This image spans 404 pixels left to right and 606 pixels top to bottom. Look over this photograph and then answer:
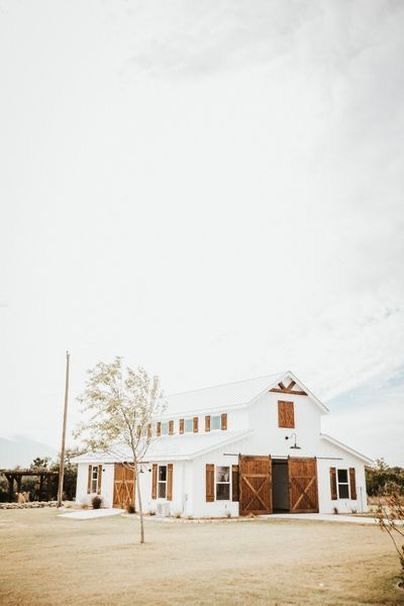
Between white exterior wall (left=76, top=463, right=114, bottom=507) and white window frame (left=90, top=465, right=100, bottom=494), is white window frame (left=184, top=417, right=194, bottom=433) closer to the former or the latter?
white exterior wall (left=76, top=463, right=114, bottom=507)

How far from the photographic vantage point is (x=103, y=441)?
17516 millimetres

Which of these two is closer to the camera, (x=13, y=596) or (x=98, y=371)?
(x=13, y=596)

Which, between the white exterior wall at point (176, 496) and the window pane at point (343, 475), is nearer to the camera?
the white exterior wall at point (176, 496)

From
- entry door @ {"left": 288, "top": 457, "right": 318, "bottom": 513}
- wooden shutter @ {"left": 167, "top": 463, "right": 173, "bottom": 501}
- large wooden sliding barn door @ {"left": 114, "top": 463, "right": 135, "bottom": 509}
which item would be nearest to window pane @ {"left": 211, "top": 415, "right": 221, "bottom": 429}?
entry door @ {"left": 288, "top": 457, "right": 318, "bottom": 513}

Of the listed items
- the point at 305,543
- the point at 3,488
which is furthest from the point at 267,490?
the point at 3,488

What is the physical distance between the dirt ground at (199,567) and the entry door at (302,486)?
9.66 meters

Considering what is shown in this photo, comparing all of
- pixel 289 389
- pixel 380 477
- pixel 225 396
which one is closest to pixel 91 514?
pixel 225 396

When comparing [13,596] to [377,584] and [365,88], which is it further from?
[365,88]

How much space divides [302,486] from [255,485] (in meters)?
3.42

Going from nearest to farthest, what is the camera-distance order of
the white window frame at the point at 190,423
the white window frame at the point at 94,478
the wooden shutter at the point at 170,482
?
the wooden shutter at the point at 170,482, the white window frame at the point at 190,423, the white window frame at the point at 94,478

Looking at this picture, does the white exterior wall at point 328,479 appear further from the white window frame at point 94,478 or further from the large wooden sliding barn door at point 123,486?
the white window frame at point 94,478

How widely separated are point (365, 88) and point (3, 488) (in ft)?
128

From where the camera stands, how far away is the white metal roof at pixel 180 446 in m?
26.3

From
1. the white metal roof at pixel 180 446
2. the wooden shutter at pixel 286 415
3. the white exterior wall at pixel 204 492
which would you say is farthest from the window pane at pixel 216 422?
the white exterior wall at pixel 204 492
